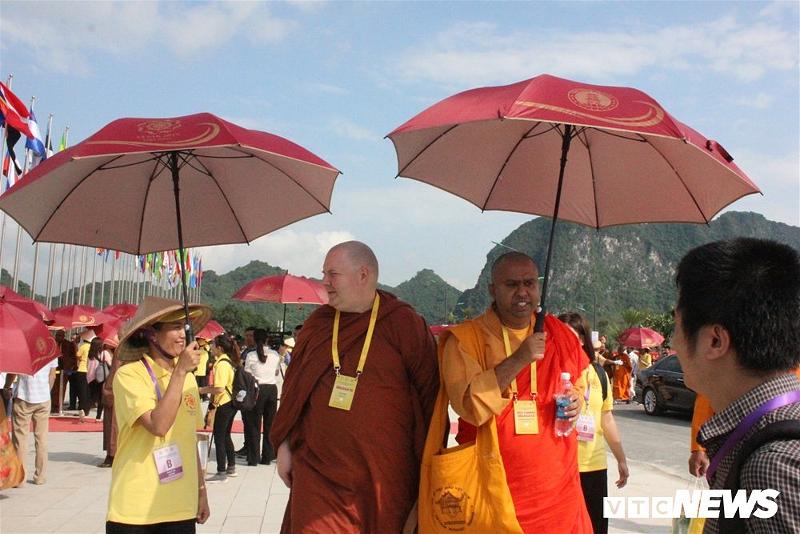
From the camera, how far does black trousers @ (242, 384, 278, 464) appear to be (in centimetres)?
1023

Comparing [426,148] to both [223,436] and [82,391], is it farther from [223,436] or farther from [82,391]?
[82,391]

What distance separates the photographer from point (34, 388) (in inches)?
349

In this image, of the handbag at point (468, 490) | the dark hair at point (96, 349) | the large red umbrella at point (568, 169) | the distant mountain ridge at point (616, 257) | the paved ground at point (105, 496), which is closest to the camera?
the handbag at point (468, 490)

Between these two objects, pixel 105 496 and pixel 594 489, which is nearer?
pixel 594 489

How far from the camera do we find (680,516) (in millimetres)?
2865

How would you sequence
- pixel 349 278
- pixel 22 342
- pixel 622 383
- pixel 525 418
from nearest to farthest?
pixel 525 418 < pixel 349 278 < pixel 22 342 < pixel 622 383

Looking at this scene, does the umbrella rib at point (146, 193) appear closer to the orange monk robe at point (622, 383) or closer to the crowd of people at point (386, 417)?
the crowd of people at point (386, 417)

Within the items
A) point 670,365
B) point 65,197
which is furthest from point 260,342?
point 670,365

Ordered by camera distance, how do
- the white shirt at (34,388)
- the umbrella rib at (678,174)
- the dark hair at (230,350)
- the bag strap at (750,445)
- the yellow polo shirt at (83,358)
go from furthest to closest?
the yellow polo shirt at (83,358) < the dark hair at (230,350) < the white shirt at (34,388) < the umbrella rib at (678,174) < the bag strap at (750,445)

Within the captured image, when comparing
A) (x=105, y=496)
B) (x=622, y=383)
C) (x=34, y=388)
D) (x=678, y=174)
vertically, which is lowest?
(x=622, y=383)

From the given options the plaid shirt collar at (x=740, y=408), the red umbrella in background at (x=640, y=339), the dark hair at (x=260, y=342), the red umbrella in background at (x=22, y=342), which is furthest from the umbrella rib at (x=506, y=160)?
the red umbrella in background at (x=640, y=339)

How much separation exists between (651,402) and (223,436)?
11685 millimetres

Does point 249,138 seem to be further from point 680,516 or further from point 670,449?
point 670,449

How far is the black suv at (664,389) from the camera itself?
1709 cm
